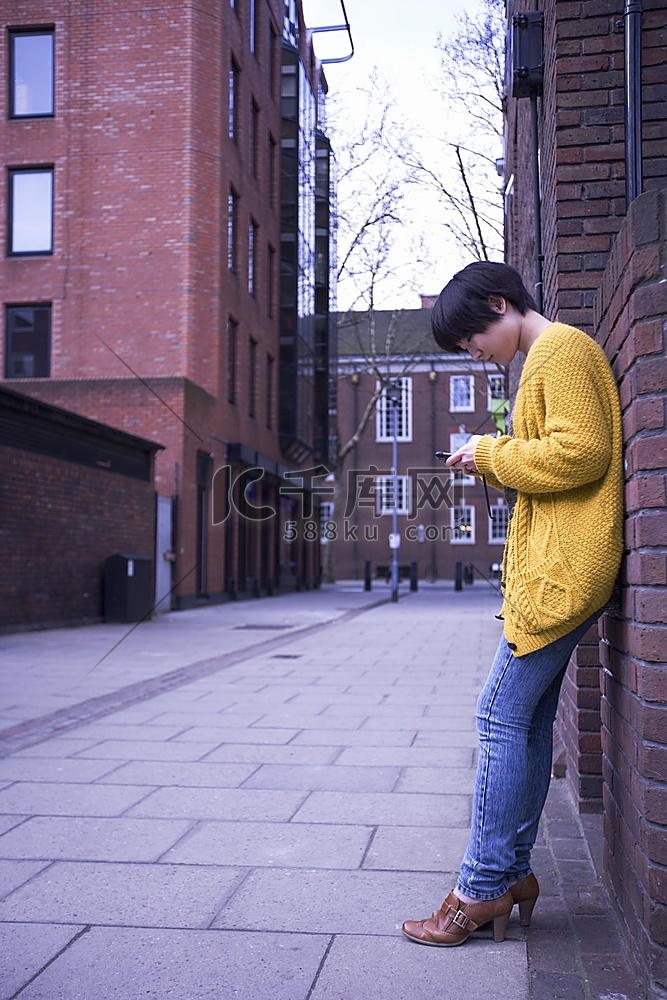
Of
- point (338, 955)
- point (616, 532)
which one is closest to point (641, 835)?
point (616, 532)

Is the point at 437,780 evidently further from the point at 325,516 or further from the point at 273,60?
the point at 325,516

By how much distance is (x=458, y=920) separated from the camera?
265 centimetres

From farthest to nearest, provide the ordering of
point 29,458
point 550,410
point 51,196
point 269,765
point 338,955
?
1. point 51,196
2. point 29,458
3. point 269,765
4. point 338,955
5. point 550,410

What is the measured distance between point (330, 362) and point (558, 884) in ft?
102

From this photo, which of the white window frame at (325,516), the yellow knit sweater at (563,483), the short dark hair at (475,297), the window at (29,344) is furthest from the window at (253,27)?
the yellow knit sweater at (563,483)

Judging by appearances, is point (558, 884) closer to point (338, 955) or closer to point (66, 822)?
point (338, 955)

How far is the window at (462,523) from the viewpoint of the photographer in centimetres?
4779

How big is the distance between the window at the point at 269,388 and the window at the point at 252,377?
1.49 metres

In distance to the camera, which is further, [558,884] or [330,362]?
[330,362]

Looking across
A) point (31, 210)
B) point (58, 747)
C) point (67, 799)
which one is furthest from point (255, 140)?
point (67, 799)

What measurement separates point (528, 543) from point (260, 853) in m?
1.67

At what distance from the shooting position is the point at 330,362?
3372cm

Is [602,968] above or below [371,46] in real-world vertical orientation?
below

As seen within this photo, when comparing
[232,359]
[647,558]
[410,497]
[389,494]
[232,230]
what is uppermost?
[232,230]
